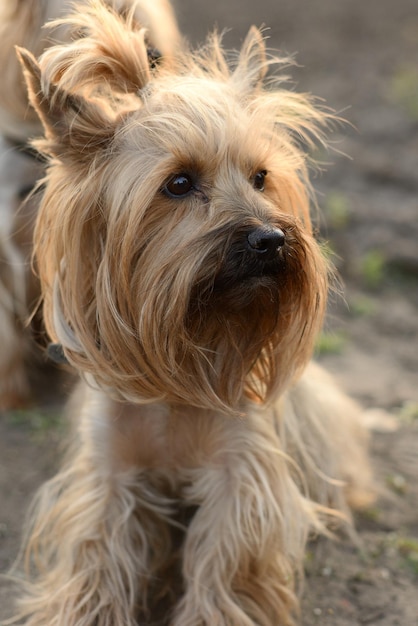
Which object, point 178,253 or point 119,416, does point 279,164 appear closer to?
point 178,253

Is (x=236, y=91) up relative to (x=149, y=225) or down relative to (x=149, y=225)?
up

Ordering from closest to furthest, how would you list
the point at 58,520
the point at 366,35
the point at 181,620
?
the point at 181,620 → the point at 58,520 → the point at 366,35

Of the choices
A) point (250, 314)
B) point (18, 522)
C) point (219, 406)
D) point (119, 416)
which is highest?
point (250, 314)

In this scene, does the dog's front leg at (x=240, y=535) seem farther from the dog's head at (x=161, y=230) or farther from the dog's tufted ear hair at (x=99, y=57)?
the dog's tufted ear hair at (x=99, y=57)

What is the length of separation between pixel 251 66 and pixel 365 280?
280 centimetres

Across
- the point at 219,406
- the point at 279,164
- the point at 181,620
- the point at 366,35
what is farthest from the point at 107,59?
the point at 366,35

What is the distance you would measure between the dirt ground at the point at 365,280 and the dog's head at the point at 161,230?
486 mm

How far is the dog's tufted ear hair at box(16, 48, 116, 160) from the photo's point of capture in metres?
2.43

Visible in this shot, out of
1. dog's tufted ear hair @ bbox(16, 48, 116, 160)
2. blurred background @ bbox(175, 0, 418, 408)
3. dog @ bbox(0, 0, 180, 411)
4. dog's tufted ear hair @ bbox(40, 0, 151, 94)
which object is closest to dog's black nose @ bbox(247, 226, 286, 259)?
dog's tufted ear hair @ bbox(16, 48, 116, 160)

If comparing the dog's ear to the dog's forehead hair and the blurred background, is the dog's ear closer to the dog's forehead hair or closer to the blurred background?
the dog's forehead hair

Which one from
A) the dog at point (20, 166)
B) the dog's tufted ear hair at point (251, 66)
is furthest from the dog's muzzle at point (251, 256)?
the dog at point (20, 166)

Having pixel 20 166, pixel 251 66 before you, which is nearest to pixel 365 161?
pixel 20 166

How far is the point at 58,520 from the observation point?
303 cm

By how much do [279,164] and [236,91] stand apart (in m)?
0.27
